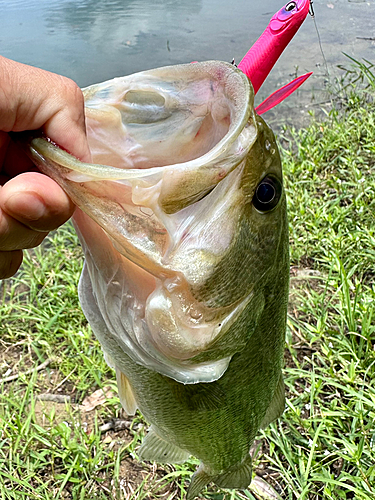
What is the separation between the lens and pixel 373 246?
9.99 feet

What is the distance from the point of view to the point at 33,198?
0.92 metres

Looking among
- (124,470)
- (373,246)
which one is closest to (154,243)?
(124,470)

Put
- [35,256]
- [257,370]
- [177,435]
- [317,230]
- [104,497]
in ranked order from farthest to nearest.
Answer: [35,256], [317,230], [104,497], [177,435], [257,370]

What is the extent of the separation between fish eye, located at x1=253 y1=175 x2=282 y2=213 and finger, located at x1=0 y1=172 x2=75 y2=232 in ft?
1.35

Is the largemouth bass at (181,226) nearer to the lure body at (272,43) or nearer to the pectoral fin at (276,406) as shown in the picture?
the pectoral fin at (276,406)

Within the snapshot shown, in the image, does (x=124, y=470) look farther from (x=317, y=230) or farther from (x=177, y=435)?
(x=317, y=230)

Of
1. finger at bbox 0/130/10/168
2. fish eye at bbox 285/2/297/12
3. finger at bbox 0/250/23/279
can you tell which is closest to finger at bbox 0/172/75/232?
finger at bbox 0/130/10/168

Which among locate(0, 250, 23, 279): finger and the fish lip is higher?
the fish lip

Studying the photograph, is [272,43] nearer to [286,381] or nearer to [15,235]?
[15,235]

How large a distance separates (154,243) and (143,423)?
183cm

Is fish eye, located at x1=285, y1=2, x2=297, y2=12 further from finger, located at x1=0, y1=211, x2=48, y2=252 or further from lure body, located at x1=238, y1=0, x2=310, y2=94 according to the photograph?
finger, located at x1=0, y1=211, x2=48, y2=252

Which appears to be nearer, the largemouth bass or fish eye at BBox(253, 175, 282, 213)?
the largemouth bass

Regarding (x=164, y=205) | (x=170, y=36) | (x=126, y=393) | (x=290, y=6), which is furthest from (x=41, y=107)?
(x=170, y=36)

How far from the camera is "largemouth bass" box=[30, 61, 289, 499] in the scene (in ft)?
3.02
